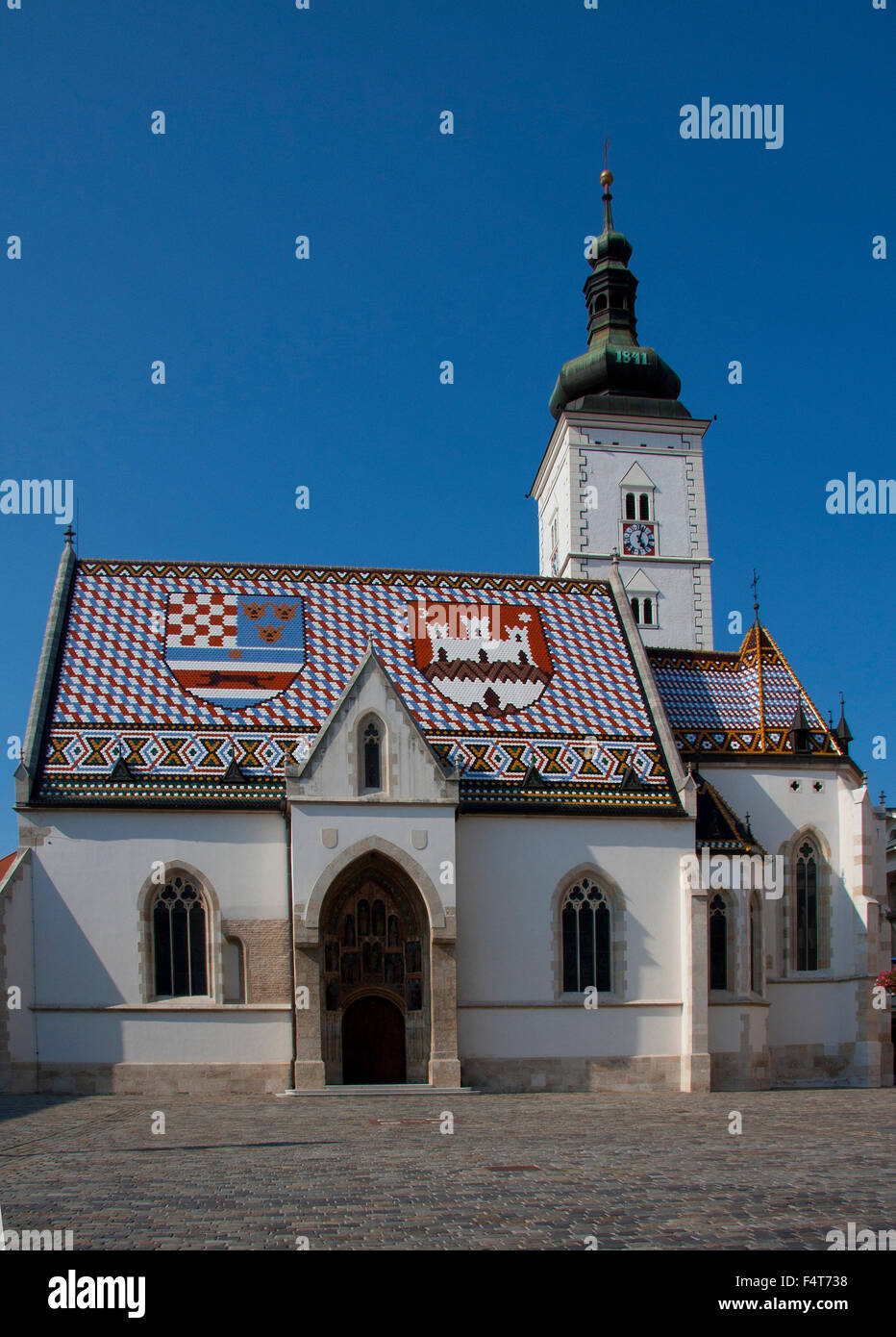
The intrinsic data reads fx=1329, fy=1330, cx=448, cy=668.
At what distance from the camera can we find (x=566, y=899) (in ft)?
109

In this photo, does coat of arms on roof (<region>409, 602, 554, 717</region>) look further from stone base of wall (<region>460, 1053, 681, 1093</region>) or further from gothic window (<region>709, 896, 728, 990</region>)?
stone base of wall (<region>460, 1053, 681, 1093</region>)

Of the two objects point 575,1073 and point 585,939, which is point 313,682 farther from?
point 575,1073

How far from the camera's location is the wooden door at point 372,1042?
1233 inches

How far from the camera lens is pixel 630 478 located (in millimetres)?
53125

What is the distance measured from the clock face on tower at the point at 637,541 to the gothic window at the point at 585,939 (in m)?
21.8

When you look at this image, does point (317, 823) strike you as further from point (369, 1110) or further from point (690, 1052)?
point (690, 1052)

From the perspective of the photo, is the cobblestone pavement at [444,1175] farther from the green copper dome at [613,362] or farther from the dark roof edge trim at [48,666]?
the green copper dome at [613,362]

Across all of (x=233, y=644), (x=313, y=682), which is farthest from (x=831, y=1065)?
(x=233, y=644)

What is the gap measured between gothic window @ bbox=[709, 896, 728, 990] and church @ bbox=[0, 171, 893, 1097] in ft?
0.20

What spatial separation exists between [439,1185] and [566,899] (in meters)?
18.0

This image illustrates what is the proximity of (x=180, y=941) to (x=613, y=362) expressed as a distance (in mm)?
33019

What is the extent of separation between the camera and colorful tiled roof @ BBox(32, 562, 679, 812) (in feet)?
107

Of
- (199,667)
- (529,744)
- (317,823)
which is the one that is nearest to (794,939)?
(529,744)

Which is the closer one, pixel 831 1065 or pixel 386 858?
pixel 386 858
